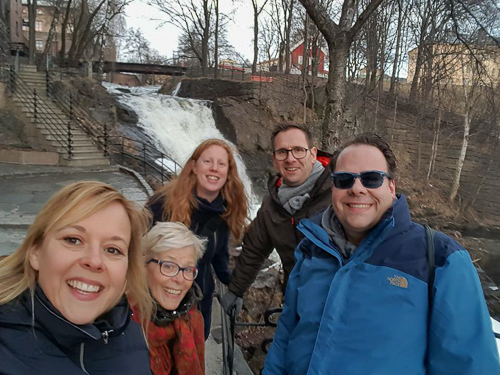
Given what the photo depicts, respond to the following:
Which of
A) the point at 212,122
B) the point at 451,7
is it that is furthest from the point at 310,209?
the point at 212,122

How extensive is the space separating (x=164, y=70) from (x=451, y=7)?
93.4 ft

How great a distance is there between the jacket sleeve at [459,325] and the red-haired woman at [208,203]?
1.76m

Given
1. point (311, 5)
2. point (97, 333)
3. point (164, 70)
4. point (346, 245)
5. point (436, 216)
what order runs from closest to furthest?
point (97, 333) → point (346, 245) → point (311, 5) → point (436, 216) → point (164, 70)

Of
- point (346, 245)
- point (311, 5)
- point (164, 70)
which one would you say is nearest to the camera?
point (346, 245)

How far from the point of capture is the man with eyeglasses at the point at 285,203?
2537 millimetres

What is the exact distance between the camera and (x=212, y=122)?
2002 centimetres

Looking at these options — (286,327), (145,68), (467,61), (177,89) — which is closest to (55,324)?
(286,327)

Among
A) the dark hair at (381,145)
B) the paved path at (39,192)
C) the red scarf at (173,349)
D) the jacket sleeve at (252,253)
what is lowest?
the paved path at (39,192)

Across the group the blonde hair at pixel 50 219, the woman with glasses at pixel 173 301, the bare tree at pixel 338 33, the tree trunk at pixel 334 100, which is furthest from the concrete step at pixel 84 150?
the blonde hair at pixel 50 219

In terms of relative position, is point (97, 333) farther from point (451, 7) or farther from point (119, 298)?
point (451, 7)

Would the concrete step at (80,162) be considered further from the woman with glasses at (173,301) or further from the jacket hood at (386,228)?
the jacket hood at (386,228)

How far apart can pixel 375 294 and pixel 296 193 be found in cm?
118

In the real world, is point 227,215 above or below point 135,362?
above

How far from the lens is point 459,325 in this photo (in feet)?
4.31
